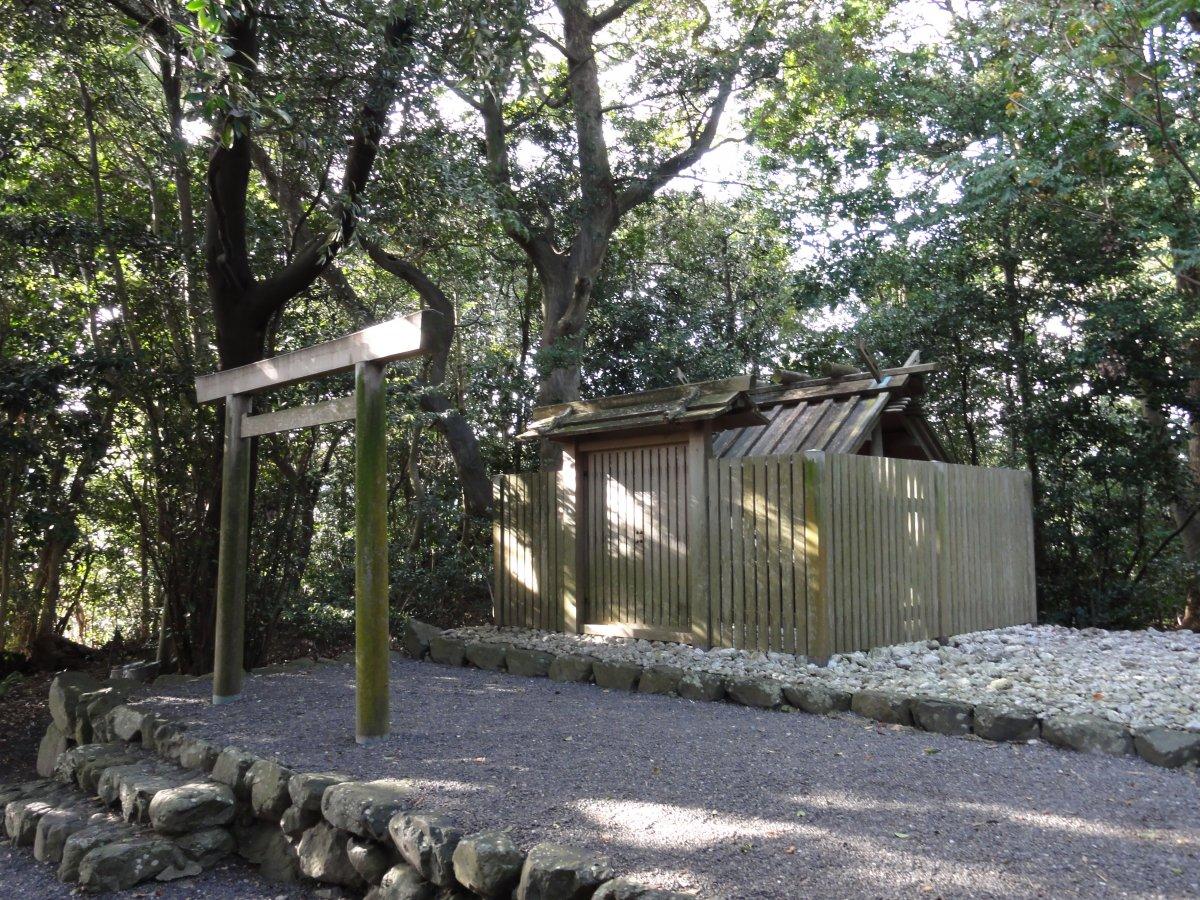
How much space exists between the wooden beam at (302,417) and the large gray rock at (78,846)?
2704 mm

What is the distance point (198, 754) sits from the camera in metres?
5.24

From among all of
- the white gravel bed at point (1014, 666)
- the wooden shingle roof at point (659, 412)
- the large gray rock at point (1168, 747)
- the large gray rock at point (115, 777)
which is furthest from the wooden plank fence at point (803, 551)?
the large gray rock at point (115, 777)

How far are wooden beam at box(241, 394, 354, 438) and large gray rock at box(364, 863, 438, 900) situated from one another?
9.56ft

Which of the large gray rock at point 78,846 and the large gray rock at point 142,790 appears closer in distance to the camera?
the large gray rock at point 78,846

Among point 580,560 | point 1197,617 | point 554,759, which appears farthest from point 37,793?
point 1197,617

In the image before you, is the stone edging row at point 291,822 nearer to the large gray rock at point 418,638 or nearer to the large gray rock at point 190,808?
the large gray rock at point 190,808

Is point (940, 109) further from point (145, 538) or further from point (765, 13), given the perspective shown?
point (145, 538)

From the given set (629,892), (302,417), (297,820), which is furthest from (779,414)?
(629,892)

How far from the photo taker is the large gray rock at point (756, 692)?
623 centimetres

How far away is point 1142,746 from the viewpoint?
4.79 meters

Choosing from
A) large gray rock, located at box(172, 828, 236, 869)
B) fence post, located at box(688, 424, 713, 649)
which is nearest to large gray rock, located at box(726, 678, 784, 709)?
fence post, located at box(688, 424, 713, 649)

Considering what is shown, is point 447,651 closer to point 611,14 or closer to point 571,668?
point 571,668

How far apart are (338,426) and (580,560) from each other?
295 centimetres

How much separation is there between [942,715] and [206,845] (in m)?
4.32
